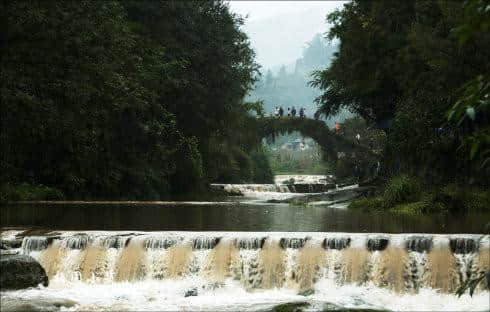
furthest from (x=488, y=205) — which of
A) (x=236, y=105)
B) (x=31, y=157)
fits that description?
(x=236, y=105)

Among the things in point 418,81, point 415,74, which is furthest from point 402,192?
point 415,74

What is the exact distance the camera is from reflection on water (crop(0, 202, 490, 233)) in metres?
15.4

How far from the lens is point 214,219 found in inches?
685

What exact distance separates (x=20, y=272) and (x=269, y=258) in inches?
194

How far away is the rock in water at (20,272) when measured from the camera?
38.4 feet

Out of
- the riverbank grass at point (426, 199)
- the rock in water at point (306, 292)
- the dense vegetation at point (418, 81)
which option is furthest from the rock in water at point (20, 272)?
the riverbank grass at point (426, 199)

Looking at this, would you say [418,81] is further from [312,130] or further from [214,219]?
[312,130]

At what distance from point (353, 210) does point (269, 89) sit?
517ft

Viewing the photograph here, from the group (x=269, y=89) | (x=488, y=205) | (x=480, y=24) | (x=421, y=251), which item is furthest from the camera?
(x=269, y=89)

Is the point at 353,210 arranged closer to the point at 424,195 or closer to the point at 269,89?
the point at 424,195

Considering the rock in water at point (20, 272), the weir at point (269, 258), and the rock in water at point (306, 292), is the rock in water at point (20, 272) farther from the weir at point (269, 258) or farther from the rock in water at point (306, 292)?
the rock in water at point (306, 292)

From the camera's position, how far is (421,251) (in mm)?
12688

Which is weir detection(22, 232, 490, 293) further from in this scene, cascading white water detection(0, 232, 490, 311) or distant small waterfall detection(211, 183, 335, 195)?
distant small waterfall detection(211, 183, 335, 195)

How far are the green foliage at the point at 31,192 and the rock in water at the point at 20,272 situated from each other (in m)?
9.94
